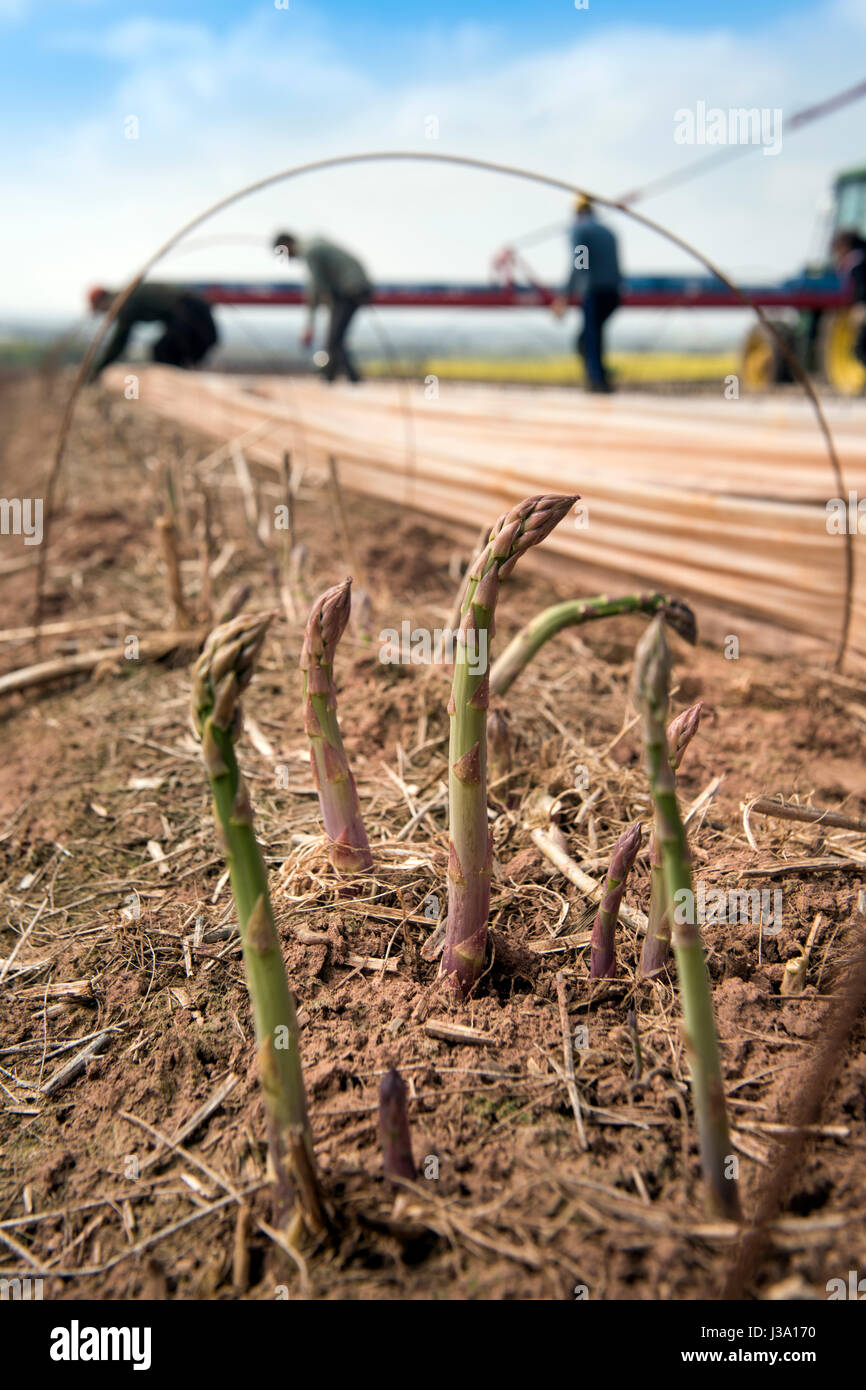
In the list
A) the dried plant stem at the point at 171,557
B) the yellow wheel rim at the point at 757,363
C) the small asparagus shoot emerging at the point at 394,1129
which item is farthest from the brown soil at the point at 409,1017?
the yellow wheel rim at the point at 757,363

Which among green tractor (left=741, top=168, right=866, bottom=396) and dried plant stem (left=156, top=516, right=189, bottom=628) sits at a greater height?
green tractor (left=741, top=168, right=866, bottom=396)

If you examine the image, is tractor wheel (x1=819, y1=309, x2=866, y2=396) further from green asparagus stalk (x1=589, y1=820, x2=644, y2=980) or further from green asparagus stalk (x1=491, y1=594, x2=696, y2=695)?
green asparagus stalk (x1=589, y1=820, x2=644, y2=980)

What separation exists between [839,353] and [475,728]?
1178cm

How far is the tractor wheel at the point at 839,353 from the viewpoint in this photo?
1088 centimetres

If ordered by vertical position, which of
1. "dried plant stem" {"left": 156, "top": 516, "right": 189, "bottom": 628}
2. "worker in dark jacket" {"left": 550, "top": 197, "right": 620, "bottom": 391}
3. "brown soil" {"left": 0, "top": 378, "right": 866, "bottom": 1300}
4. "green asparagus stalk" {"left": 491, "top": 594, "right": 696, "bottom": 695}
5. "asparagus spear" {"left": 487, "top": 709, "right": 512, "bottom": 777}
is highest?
"worker in dark jacket" {"left": 550, "top": 197, "right": 620, "bottom": 391}

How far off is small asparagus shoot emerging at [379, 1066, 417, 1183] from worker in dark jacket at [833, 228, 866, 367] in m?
10.3

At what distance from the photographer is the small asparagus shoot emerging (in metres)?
1.15

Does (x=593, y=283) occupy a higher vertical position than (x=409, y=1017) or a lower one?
higher

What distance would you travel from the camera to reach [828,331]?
11.0 metres

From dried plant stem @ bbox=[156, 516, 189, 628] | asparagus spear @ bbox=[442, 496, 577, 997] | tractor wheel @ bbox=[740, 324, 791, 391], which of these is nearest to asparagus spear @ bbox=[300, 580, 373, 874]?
asparagus spear @ bbox=[442, 496, 577, 997]

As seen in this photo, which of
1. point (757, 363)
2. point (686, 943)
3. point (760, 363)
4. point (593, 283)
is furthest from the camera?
point (757, 363)

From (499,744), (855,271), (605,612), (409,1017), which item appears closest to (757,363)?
(855,271)

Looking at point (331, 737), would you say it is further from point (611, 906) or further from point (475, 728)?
point (611, 906)

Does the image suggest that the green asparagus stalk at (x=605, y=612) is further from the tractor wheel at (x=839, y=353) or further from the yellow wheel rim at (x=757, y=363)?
the yellow wheel rim at (x=757, y=363)
